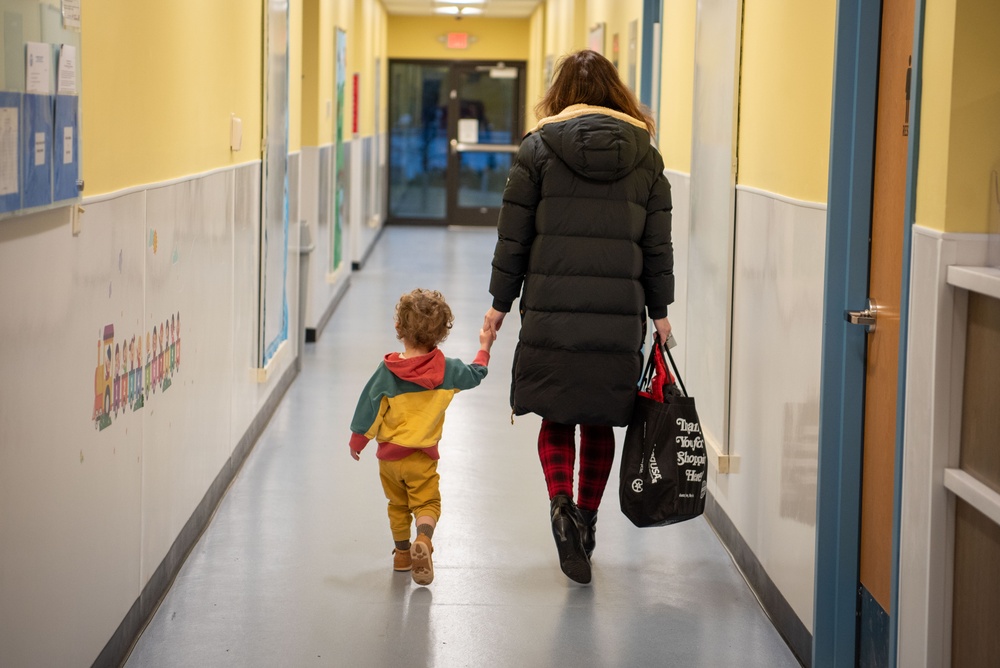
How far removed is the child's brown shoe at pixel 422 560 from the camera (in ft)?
11.3

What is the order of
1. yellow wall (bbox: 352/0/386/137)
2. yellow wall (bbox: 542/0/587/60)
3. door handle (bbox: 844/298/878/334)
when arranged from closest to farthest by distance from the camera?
door handle (bbox: 844/298/878/334), yellow wall (bbox: 542/0/587/60), yellow wall (bbox: 352/0/386/137)

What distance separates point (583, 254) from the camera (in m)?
3.38

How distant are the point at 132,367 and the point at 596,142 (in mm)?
1352

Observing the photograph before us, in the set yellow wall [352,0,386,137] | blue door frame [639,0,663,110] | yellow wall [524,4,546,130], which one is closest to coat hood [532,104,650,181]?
blue door frame [639,0,663,110]

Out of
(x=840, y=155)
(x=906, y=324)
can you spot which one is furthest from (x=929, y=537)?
(x=840, y=155)

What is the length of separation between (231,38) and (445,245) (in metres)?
9.69

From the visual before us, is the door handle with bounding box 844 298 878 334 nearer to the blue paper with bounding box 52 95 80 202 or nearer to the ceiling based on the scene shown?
the blue paper with bounding box 52 95 80 202

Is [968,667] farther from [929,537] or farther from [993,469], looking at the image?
[993,469]

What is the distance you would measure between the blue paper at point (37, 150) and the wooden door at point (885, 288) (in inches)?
67.5

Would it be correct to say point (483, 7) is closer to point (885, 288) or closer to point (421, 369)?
point (421, 369)

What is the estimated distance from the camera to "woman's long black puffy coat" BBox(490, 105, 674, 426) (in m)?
3.38

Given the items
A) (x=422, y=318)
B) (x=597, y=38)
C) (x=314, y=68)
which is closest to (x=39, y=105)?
(x=422, y=318)

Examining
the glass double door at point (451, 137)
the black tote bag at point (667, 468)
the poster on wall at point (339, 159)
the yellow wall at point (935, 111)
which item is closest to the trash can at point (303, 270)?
the poster on wall at point (339, 159)

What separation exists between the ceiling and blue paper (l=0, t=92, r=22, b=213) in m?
12.2
